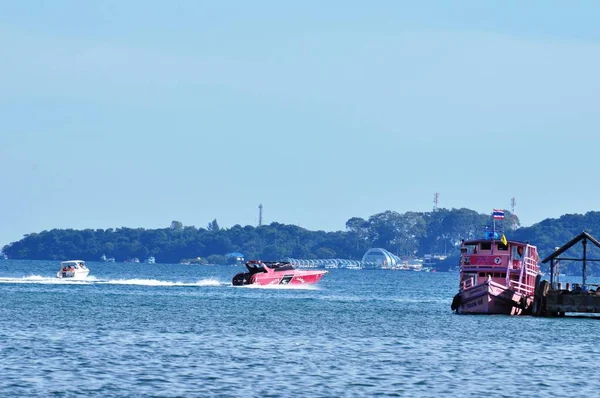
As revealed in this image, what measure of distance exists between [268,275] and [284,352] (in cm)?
9207

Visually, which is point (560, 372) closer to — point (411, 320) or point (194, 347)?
point (194, 347)

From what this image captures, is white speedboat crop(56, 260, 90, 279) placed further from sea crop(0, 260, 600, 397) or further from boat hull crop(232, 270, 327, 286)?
sea crop(0, 260, 600, 397)

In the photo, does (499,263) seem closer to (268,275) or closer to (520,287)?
(520,287)

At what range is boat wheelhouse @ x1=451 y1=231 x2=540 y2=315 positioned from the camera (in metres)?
95.9

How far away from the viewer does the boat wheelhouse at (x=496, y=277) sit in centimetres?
9588

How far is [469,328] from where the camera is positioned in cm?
8119

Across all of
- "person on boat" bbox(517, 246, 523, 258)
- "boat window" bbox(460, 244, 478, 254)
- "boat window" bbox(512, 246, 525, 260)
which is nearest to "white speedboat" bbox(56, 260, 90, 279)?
"boat window" bbox(460, 244, 478, 254)

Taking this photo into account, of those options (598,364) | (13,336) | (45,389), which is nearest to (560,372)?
(598,364)

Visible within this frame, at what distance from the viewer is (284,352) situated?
62.0m

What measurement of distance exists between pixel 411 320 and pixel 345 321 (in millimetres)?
5948

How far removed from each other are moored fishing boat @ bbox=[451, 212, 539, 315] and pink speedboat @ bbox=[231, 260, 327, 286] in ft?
173

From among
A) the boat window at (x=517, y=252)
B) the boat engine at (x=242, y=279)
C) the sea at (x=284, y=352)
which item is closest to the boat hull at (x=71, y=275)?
the boat engine at (x=242, y=279)

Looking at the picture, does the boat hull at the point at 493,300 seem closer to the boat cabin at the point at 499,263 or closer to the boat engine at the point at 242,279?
the boat cabin at the point at 499,263

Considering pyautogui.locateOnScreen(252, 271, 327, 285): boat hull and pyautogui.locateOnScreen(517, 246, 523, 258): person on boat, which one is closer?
pyautogui.locateOnScreen(517, 246, 523, 258): person on boat
